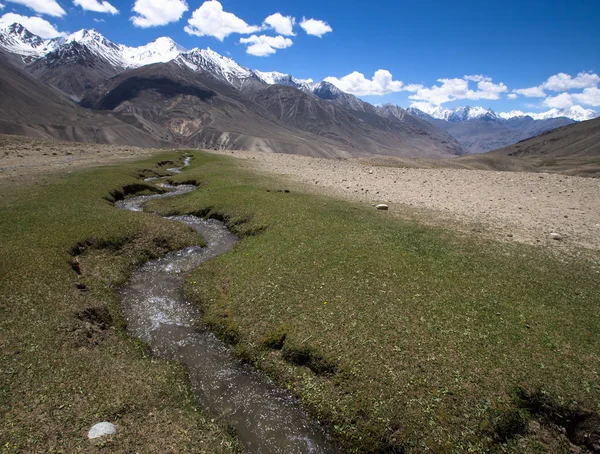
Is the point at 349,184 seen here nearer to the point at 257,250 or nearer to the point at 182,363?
the point at 257,250

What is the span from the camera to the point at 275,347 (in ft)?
49.2

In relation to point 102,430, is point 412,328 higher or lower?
higher

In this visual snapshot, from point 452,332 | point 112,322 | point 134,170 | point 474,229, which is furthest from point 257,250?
point 134,170

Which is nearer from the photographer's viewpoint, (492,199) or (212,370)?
(212,370)

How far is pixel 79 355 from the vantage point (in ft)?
42.7

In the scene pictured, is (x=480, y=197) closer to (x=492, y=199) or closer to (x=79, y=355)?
(x=492, y=199)

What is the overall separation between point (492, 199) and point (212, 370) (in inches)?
1436

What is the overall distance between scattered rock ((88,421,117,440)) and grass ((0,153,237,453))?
0.60 feet

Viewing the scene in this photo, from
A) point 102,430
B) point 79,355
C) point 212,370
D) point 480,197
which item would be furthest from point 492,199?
point 102,430

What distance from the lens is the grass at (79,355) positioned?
1009 cm

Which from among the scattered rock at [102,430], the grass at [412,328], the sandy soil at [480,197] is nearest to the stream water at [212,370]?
the grass at [412,328]

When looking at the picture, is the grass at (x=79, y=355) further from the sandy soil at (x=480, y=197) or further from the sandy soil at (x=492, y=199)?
the sandy soil at (x=492, y=199)

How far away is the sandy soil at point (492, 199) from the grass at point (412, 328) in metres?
4.76

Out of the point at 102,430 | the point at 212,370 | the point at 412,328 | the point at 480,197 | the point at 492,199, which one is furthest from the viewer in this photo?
the point at 480,197
